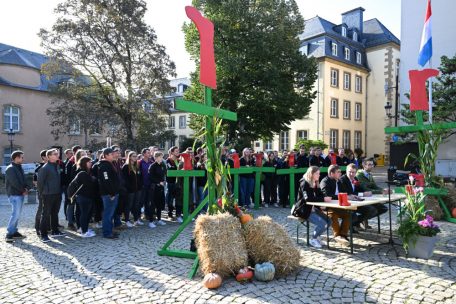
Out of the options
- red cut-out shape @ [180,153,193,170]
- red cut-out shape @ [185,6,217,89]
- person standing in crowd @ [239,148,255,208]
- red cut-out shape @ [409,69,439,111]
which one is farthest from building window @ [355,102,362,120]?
red cut-out shape @ [185,6,217,89]

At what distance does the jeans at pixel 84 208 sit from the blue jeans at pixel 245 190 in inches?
196

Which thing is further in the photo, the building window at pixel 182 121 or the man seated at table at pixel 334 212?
the building window at pixel 182 121

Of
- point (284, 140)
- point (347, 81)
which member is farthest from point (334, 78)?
point (284, 140)

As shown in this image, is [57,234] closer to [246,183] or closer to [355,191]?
[246,183]

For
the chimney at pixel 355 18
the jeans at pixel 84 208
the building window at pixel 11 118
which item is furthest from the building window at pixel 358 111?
the jeans at pixel 84 208

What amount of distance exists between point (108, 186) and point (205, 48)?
3.65 m

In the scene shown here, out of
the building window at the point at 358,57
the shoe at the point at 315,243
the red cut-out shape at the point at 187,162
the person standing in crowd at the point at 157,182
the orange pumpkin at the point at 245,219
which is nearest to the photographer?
the orange pumpkin at the point at 245,219

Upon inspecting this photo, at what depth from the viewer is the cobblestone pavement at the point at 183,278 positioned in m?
4.68

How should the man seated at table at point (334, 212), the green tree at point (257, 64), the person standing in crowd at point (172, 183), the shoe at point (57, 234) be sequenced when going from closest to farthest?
the man seated at table at point (334, 212), the shoe at point (57, 234), the person standing in crowd at point (172, 183), the green tree at point (257, 64)

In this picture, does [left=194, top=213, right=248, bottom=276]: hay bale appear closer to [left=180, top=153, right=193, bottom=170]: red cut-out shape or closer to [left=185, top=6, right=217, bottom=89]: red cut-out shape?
[left=185, top=6, right=217, bottom=89]: red cut-out shape

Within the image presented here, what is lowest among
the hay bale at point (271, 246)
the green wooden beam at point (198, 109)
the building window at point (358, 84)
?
the hay bale at point (271, 246)

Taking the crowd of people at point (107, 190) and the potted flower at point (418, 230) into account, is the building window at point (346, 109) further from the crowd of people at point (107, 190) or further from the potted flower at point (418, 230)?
the potted flower at point (418, 230)

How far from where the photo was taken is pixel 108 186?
7707mm

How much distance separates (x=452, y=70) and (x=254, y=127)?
37.8 feet
